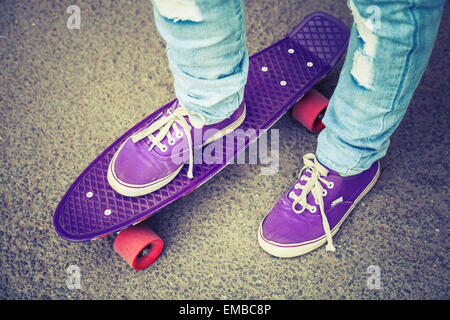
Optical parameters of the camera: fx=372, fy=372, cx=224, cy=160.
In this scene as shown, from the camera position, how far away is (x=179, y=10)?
894mm

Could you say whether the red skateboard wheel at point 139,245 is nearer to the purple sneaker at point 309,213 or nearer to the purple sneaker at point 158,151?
the purple sneaker at point 158,151

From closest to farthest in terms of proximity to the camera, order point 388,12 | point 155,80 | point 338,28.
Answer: point 388,12, point 338,28, point 155,80

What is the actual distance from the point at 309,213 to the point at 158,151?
0.56 metres

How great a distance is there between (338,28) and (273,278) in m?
1.05

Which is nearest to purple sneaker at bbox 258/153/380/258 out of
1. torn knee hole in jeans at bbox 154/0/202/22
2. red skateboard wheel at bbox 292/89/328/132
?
red skateboard wheel at bbox 292/89/328/132

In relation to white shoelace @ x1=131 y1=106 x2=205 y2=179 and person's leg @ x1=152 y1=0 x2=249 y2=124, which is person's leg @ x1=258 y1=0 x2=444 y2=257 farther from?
white shoelace @ x1=131 y1=106 x2=205 y2=179

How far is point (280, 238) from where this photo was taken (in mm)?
1282

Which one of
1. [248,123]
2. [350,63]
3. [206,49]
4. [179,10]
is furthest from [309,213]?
[179,10]

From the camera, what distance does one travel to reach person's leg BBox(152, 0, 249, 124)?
903 mm

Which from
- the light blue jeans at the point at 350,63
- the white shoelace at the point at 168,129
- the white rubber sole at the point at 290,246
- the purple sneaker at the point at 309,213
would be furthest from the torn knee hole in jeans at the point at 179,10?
the white rubber sole at the point at 290,246

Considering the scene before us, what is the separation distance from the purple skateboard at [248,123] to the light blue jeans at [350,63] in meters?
0.24
